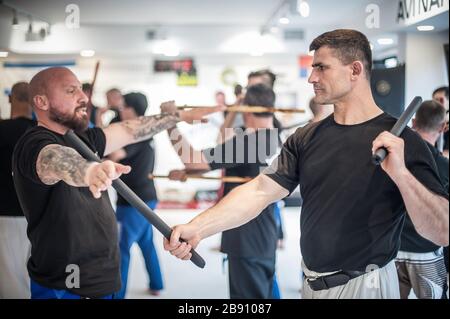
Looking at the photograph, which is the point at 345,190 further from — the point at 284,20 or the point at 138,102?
the point at 138,102

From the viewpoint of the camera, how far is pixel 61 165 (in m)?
1.41

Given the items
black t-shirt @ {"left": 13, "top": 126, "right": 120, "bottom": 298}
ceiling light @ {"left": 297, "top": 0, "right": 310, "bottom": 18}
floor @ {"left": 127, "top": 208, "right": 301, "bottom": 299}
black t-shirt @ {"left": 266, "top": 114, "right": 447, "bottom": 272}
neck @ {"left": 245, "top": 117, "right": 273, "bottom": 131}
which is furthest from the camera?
floor @ {"left": 127, "top": 208, "right": 301, "bottom": 299}

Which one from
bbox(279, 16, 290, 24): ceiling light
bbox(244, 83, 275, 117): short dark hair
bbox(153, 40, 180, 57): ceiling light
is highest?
bbox(279, 16, 290, 24): ceiling light

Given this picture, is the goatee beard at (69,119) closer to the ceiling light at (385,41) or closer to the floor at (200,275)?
the floor at (200,275)

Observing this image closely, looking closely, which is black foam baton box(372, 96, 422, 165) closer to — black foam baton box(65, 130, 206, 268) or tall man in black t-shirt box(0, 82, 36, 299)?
black foam baton box(65, 130, 206, 268)

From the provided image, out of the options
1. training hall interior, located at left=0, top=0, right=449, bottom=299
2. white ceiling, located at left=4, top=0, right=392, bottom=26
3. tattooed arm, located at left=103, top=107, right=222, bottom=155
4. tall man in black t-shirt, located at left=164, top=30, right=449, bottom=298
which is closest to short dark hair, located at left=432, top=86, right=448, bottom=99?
training hall interior, located at left=0, top=0, right=449, bottom=299

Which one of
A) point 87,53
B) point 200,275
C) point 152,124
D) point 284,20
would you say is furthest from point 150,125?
point 200,275

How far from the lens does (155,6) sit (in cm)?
197

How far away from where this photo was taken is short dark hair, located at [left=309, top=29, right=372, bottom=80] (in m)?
1.47

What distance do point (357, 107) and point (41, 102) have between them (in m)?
0.96

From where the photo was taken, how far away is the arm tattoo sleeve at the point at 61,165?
133 centimetres

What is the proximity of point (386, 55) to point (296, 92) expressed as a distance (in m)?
0.63

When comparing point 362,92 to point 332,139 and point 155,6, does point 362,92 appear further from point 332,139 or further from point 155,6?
point 155,6

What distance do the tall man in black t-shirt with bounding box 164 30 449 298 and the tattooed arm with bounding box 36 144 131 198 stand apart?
0.30 meters
